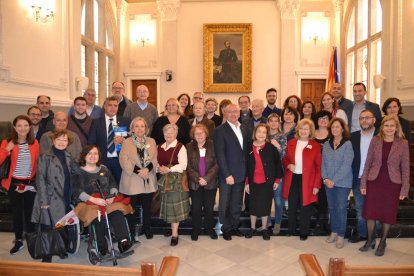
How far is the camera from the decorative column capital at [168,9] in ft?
35.0

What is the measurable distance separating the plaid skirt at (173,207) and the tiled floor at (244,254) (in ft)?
1.13

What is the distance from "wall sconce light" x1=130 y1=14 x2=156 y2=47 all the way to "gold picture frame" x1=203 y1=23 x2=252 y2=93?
1.77 meters

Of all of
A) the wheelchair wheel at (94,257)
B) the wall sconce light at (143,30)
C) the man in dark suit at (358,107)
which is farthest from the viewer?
the wall sconce light at (143,30)

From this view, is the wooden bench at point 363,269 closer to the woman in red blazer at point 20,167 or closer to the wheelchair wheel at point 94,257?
the wheelchair wheel at point 94,257

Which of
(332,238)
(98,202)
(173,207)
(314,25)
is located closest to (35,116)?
(98,202)

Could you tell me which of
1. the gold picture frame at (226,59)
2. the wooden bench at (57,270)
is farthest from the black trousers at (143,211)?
the gold picture frame at (226,59)

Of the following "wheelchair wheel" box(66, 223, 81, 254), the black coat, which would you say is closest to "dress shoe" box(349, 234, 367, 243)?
the black coat

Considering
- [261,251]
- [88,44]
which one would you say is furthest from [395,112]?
[88,44]

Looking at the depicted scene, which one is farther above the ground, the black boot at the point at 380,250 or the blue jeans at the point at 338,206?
the blue jeans at the point at 338,206

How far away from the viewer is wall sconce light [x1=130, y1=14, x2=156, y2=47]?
36.2 ft

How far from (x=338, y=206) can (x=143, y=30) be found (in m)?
9.03

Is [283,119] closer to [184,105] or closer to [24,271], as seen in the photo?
[184,105]

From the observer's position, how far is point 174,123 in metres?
4.64

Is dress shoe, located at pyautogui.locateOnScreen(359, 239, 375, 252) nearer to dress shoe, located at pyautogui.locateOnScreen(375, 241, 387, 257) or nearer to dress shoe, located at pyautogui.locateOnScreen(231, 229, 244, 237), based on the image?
dress shoe, located at pyautogui.locateOnScreen(375, 241, 387, 257)
